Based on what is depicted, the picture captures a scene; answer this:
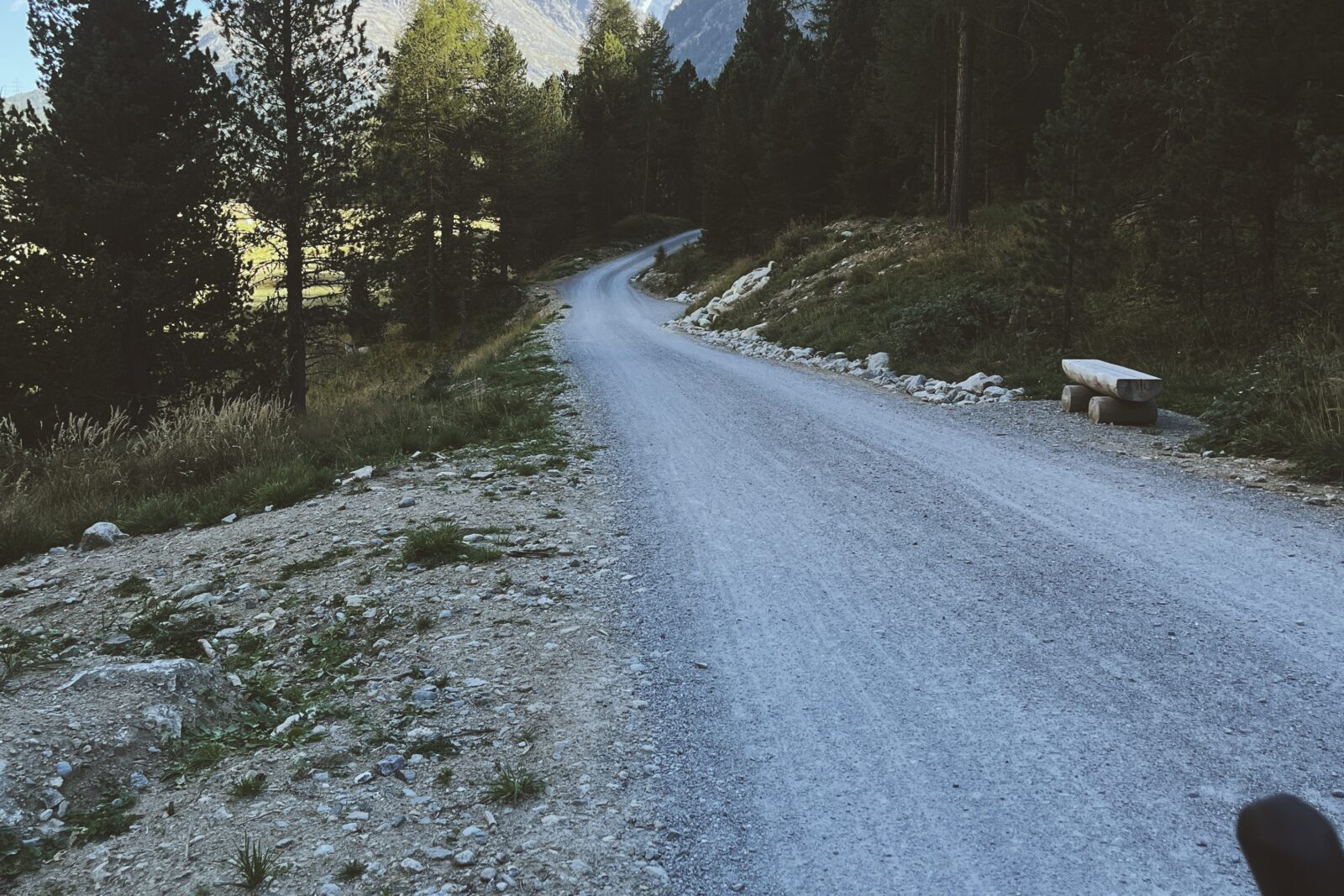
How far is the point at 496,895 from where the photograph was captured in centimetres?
258

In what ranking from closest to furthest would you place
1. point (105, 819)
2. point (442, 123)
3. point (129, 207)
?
point (105, 819) < point (129, 207) < point (442, 123)

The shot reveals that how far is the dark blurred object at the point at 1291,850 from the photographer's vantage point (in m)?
0.64

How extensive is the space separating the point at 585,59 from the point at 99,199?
63.3m

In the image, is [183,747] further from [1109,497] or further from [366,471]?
[1109,497]

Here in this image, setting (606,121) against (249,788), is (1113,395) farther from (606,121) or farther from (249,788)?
(606,121)

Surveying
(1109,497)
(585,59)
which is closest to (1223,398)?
(1109,497)

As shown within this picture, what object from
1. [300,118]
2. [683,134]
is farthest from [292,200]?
[683,134]

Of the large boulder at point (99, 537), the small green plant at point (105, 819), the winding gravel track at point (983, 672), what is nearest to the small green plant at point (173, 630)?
the small green plant at point (105, 819)

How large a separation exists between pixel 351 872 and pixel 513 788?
628 mm

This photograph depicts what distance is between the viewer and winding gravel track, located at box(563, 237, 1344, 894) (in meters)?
2.76

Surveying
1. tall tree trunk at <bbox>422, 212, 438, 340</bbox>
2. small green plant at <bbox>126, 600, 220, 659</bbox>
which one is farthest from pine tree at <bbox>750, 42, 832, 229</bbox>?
small green plant at <bbox>126, 600, 220, 659</bbox>

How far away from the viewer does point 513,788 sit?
3.10m

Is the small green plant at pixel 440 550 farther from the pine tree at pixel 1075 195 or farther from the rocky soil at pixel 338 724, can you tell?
the pine tree at pixel 1075 195

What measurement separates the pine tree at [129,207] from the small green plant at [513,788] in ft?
50.4
